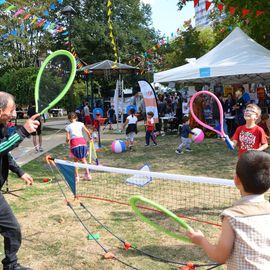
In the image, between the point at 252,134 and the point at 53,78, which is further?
the point at 53,78

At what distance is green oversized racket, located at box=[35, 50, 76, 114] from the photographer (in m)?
4.35

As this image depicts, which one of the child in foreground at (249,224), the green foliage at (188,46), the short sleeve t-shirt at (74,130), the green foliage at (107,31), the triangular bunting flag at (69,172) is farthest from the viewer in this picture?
the green foliage at (188,46)

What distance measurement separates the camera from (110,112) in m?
22.2

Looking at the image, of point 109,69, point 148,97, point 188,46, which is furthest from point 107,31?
point 148,97

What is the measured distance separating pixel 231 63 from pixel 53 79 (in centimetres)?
877

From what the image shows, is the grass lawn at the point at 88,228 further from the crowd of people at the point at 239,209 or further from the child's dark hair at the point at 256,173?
the child's dark hair at the point at 256,173

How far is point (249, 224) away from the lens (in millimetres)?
1984

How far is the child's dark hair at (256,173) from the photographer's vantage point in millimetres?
2010

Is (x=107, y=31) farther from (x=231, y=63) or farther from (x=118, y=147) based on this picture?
(x=118, y=147)

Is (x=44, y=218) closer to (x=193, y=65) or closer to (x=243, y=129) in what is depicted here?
(x=243, y=129)

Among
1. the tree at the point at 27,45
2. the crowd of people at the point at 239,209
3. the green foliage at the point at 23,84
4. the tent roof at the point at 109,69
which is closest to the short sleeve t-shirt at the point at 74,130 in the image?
the crowd of people at the point at 239,209

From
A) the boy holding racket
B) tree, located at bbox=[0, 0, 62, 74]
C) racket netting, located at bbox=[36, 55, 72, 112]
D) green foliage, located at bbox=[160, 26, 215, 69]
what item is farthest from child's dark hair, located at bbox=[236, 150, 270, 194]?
green foliage, located at bbox=[160, 26, 215, 69]

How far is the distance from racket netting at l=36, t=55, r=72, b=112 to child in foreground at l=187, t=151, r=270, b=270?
297 centimetres

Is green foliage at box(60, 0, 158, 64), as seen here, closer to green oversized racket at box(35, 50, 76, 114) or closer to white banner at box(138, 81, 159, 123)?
white banner at box(138, 81, 159, 123)
